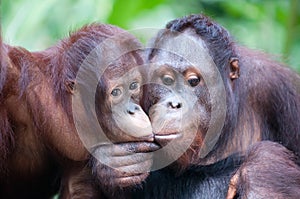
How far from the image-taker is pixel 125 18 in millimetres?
6160

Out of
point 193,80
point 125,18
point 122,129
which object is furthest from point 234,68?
point 125,18

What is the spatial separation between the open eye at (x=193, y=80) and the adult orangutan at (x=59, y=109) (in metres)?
0.25

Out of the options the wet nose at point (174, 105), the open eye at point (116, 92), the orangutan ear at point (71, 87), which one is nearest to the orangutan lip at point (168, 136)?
the wet nose at point (174, 105)

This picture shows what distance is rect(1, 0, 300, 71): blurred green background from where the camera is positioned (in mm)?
5914

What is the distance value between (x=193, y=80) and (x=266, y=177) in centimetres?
59

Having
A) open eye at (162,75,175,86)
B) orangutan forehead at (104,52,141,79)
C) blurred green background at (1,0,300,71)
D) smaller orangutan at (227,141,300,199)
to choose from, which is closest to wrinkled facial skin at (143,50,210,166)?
open eye at (162,75,175,86)

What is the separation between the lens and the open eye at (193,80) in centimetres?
386

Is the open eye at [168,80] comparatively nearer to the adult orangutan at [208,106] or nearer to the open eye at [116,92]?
the adult orangutan at [208,106]

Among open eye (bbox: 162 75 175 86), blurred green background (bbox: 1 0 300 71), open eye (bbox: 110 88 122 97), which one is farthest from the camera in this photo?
blurred green background (bbox: 1 0 300 71)

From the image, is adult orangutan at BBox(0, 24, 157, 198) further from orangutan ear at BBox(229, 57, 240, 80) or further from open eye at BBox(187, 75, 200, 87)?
orangutan ear at BBox(229, 57, 240, 80)

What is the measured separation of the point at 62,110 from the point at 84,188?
1.35 feet

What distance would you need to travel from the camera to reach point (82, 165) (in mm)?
3871

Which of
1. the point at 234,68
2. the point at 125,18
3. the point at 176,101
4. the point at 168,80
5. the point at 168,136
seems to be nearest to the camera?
the point at 168,136

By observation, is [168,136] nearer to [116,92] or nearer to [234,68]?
[116,92]
